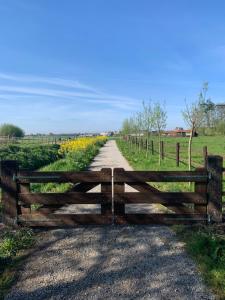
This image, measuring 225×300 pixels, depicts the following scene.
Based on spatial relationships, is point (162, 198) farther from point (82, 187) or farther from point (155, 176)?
point (82, 187)

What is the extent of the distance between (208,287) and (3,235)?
12.4 ft

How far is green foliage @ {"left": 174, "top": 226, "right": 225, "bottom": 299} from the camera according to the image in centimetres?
437

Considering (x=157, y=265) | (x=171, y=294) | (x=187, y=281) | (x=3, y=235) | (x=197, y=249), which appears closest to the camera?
(x=171, y=294)

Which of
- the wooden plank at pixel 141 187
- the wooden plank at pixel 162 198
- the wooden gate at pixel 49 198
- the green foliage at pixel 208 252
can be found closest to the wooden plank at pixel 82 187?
the wooden gate at pixel 49 198

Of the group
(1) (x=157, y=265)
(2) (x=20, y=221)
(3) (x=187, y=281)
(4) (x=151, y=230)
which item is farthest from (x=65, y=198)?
(3) (x=187, y=281)

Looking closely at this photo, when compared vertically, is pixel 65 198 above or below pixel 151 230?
above

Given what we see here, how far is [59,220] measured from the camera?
692 cm

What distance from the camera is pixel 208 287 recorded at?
167 inches

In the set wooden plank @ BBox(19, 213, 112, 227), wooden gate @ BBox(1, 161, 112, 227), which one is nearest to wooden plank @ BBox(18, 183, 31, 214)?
wooden gate @ BBox(1, 161, 112, 227)

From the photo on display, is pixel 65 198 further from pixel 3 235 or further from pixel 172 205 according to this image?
pixel 172 205

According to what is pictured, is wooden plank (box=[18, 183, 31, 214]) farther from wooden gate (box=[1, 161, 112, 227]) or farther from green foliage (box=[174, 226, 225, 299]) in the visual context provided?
green foliage (box=[174, 226, 225, 299])

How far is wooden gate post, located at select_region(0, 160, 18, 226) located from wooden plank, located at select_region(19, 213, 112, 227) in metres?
0.19

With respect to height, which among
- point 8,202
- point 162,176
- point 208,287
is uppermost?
point 162,176

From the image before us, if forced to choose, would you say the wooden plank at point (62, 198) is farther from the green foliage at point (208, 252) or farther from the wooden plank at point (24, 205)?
the green foliage at point (208, 252)
